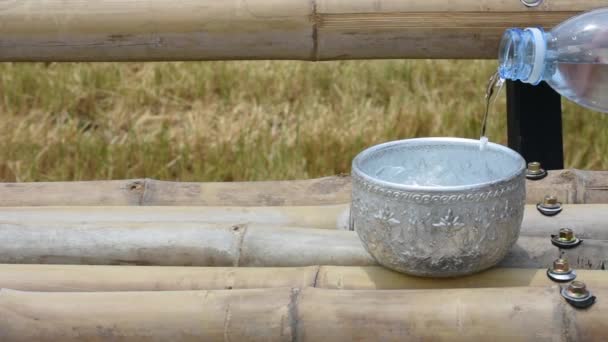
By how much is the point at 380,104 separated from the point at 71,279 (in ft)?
4.70

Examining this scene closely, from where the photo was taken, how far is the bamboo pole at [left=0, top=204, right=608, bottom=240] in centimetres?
123

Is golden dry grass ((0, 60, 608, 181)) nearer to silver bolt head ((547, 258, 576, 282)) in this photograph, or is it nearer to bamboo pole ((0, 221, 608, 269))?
bamboo pole ((0, 221, 608, 269))

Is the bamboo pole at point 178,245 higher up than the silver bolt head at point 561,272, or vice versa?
the silver bolt head at point 561,272

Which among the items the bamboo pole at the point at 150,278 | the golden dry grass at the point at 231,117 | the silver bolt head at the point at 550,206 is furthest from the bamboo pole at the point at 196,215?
the golden dry grass at the point at 231,117

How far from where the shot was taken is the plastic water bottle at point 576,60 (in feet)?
3.86

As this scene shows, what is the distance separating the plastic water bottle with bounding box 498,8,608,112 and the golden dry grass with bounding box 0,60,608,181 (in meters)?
0.88

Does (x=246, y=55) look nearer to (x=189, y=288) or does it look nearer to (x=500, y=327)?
(x=189, y=288)

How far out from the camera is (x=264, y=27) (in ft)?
4.83

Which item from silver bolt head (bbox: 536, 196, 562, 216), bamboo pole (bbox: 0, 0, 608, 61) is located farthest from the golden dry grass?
silver bolt head (bbox: 536, 196, 562, 216)

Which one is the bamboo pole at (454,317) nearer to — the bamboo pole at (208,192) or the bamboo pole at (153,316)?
the bamboo pole at (153,316)

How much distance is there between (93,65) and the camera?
8.55 ft

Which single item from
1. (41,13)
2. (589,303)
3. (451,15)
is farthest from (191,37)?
(589,303)

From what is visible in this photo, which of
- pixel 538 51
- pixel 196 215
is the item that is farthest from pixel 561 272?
pixel 196 215

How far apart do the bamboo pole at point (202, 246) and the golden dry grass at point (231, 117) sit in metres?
0.87
